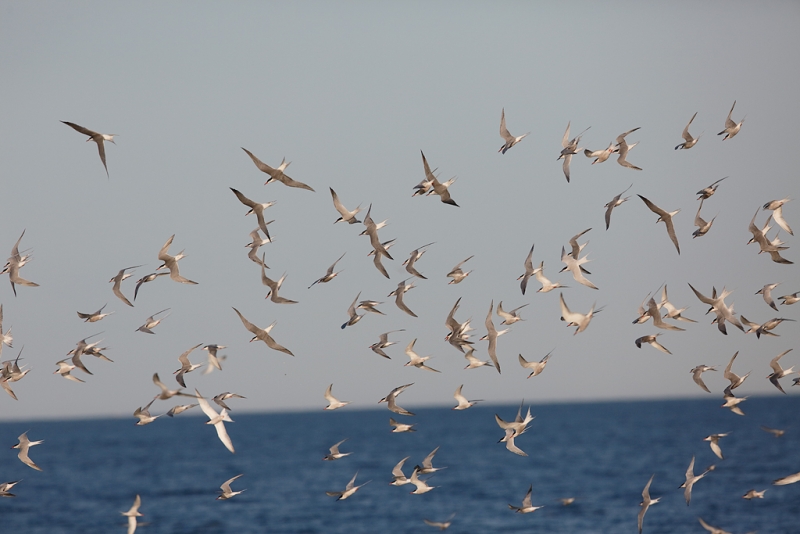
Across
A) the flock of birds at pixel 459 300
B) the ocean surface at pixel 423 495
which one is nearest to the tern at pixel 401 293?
the flock of birds at pixel 459 300

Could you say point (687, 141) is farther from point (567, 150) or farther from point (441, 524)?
point (441, 524)

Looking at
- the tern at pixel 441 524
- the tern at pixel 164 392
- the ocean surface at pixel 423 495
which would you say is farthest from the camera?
the ocean surface at pixel 423 495

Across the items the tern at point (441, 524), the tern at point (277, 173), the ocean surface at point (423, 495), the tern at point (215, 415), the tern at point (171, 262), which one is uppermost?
the tern at point (277, 173)

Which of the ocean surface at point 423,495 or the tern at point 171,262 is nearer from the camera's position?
the tern at point 171,262

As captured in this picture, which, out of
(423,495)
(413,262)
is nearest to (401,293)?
(413,262)

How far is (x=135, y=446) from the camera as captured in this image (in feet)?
493

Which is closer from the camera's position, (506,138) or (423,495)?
(506,138)

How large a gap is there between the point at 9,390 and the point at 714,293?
54.9ft

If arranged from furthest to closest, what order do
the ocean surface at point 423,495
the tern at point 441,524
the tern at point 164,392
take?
Result: the ocean surface at point 423,495 → the tern at point 441,524 → the tern at point 164,392

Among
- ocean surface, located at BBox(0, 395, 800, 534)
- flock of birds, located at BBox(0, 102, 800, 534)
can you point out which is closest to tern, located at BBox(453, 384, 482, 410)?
flock of birds, located at BBox(0, 102, 800, 534)

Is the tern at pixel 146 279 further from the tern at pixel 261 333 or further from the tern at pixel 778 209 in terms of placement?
the tern at pixel 778 209

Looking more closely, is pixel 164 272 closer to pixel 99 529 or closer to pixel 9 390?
pixel 9 390

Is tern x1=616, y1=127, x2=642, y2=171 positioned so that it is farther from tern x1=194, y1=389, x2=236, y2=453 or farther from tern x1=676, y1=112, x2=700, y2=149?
tern x1=194, y1=389, x2=236, y2=453

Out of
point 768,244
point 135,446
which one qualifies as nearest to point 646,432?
point 135,446
